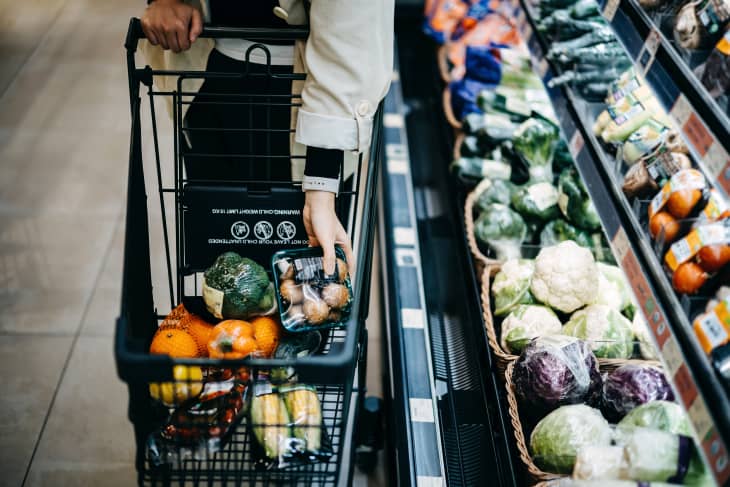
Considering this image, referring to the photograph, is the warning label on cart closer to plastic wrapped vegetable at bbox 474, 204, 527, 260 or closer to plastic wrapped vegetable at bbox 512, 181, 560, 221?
plastic wrapped vegetable at bbox 474, 204, 527, 260

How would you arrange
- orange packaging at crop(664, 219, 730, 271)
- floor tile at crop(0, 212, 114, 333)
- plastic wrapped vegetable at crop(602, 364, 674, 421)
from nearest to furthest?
orange packaging at crop(664, 219, 730, 271) < plastic wrapped vegetable at crop(602, 364, 674, 421) < floor tile at crop(0, 212, 114, 333)

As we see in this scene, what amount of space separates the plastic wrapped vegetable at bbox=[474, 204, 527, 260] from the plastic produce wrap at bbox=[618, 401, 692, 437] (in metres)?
0.79

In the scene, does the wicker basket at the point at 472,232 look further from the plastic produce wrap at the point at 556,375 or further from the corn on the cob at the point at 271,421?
the corn on the cob at the point at 271,421

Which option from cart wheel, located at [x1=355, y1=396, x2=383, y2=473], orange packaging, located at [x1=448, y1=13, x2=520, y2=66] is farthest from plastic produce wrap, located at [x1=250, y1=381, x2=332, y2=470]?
orange packaging, located at [x1=448, y1=13, x2=520, y2=66]

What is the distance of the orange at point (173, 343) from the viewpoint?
52.4 inches

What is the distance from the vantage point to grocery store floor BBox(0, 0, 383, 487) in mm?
2163

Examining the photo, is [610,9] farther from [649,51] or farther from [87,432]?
[87,432]

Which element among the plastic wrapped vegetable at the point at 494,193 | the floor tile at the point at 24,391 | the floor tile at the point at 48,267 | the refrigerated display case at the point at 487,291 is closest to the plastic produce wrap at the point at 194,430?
the refrigerated display case at the point at 487,291

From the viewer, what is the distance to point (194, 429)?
122 cm

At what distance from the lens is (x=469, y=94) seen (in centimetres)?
283

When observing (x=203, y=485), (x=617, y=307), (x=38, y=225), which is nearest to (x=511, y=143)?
(x=617, y=307)

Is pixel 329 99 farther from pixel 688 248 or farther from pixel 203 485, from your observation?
pixel 203 485

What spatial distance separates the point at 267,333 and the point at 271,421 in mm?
216

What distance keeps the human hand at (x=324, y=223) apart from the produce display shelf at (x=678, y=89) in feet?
2.46
